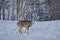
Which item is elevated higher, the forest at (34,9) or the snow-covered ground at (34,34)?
the forest at (34,9)

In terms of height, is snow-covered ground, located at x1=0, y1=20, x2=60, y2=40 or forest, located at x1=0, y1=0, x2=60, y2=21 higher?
forest, located at x1=0, y1=0, x2=60, y2=21

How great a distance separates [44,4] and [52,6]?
1.00ft

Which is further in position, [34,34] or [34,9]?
[34,9]

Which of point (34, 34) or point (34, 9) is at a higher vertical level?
point (34, 9)

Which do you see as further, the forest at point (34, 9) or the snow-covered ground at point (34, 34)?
the forest at point (34, 9)

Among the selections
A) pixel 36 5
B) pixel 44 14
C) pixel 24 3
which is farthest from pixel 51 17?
pixel 24 3

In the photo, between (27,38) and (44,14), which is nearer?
(27,38)

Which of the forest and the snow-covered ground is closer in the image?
the snow-covered ground

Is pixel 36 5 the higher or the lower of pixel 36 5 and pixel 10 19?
the higher

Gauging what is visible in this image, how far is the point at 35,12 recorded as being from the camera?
6.41m

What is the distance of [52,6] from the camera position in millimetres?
6363

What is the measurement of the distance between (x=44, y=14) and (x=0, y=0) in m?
1.73

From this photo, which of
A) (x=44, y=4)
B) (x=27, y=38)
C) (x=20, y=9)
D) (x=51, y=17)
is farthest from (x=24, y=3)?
(x=27, y=38)

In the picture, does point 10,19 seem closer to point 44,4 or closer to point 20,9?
point 20,9
